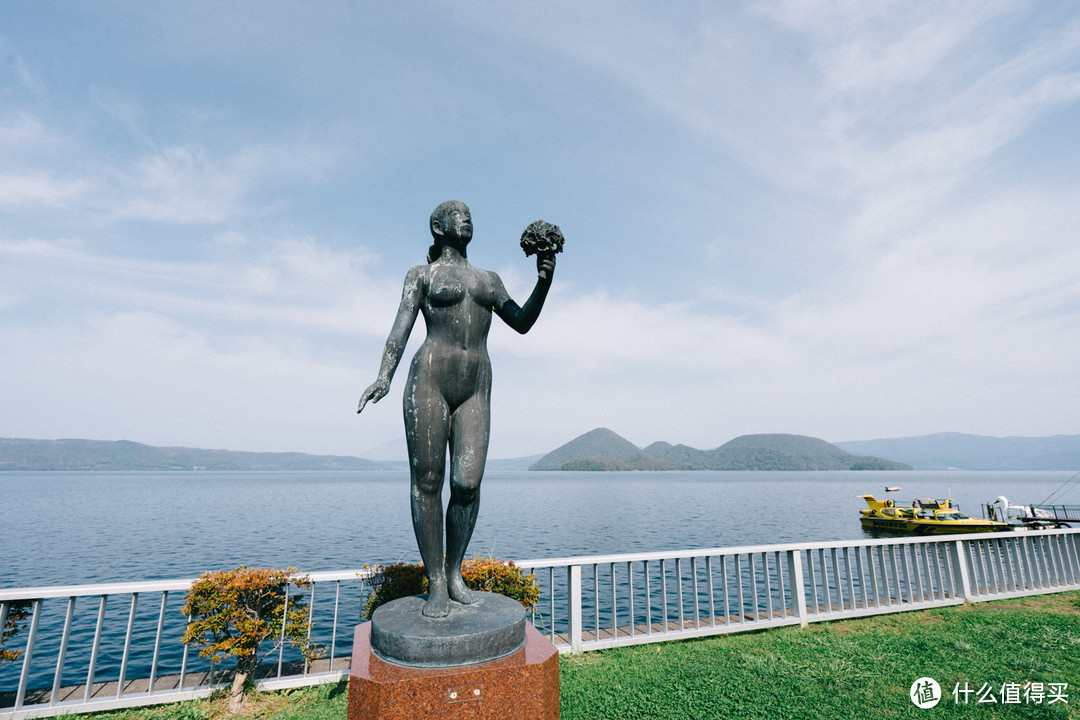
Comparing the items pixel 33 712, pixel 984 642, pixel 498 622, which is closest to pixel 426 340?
pixel 498 622

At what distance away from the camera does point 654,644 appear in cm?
647

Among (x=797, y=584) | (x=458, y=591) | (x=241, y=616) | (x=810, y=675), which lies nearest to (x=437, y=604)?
(x=458, y=591)

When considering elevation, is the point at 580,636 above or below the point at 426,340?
below

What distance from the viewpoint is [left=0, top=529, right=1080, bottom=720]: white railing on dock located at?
476 cm

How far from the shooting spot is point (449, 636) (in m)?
2.77

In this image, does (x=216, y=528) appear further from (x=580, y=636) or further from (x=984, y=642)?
(x=984, y=642)

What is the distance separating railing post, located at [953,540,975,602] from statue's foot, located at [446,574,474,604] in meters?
8.78

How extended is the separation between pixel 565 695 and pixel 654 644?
197 centimetres

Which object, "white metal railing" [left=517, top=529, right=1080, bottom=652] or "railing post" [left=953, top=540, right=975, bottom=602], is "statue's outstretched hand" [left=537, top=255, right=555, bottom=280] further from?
"railing post" [left=953, top=540, right=975, bottom=602]

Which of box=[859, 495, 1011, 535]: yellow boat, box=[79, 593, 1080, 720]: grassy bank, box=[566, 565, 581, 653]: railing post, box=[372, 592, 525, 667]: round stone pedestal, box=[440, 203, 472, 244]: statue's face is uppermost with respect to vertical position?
box=[440, 203, 472, 244]: statue's face

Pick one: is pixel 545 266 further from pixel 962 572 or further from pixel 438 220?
pixel 962 572

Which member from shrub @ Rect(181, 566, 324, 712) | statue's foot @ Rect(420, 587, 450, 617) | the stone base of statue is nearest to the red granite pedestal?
the stone base of statue

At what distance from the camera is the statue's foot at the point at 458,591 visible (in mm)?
3395

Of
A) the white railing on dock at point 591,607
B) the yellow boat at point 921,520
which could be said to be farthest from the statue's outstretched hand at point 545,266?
the yellow boat at point 921,520
